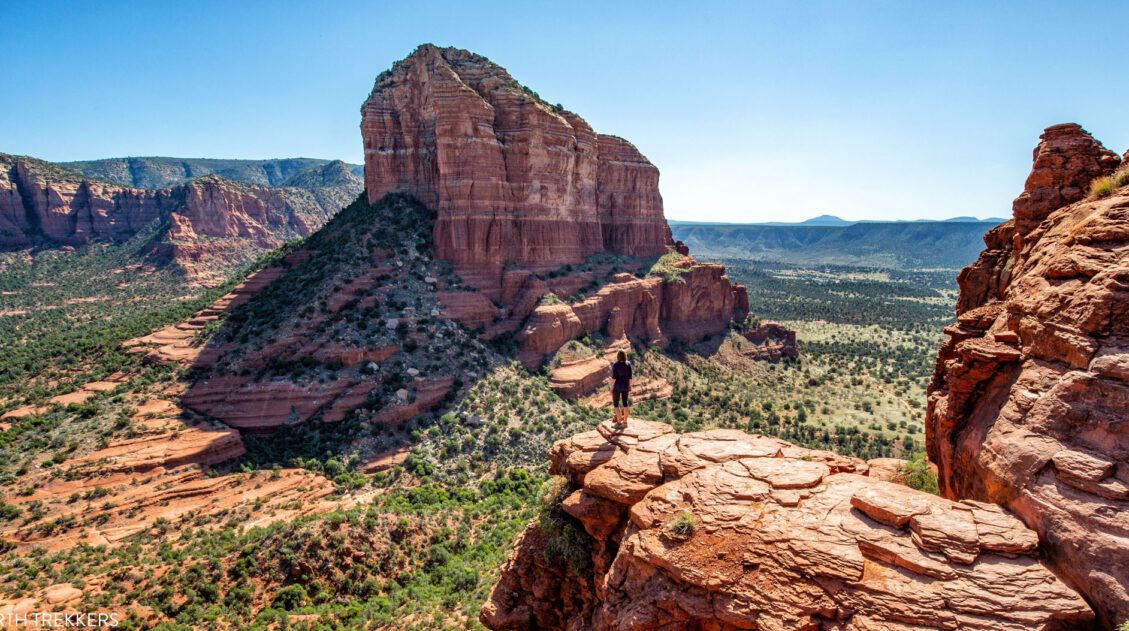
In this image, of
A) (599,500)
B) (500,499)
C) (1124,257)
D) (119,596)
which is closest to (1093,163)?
(1124,257)

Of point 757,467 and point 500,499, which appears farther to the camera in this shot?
point 500,499

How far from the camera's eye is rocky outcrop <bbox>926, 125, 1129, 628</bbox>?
27.5ft

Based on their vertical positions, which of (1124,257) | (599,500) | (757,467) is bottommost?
(599,500)

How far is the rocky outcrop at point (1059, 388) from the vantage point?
838 cm

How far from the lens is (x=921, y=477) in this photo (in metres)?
14.7

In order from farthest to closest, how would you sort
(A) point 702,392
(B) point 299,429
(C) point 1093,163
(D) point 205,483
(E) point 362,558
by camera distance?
(A) point 702,392
(B) point 299,429
(D) point 205,483
(E) point 362,558
(C) point 1093,163

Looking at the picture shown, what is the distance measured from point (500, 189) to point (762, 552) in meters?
45.5

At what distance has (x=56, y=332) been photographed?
230 feet

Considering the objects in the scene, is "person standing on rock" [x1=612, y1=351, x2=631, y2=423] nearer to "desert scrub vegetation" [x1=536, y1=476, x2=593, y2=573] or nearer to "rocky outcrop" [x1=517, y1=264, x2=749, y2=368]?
"desert scrub vegetation" [x1=536, y1=476, x2=593, y2=573]

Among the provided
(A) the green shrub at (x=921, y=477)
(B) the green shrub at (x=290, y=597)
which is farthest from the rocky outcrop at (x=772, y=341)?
(B) the green shrub at (x=290, y=597)

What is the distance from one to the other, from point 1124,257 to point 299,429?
42658mm

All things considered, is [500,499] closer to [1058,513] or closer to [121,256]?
[1058,513]

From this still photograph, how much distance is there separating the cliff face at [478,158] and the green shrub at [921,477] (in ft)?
134

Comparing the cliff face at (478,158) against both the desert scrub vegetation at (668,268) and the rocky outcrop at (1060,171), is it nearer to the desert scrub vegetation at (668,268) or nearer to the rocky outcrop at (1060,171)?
the desert scrub vegetation at (668,268)
